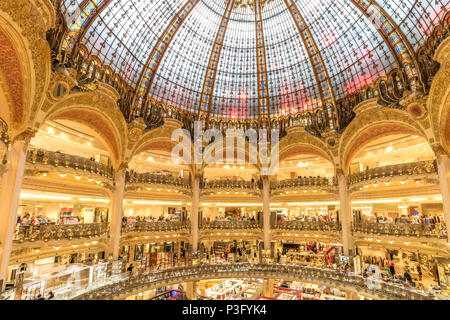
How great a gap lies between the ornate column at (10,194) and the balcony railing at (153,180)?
35.6 feet

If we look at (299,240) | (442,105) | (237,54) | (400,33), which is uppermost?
(237,54)

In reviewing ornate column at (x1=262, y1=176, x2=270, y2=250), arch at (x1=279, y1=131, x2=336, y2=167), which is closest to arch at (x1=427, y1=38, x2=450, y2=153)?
arch at (x1=279, y1=131, x2=336, y2=167)

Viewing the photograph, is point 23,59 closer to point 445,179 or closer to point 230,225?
point 230,225

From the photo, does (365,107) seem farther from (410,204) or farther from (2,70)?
(2,70)

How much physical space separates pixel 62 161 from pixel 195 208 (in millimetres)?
15691

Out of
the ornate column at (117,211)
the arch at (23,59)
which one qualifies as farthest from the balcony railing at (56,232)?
the arch at (23,59)

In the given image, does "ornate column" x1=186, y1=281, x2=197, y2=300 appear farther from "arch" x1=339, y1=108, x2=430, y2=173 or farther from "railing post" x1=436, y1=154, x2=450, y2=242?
"railing post" x1=436, y1=154, x2=450, y2=242

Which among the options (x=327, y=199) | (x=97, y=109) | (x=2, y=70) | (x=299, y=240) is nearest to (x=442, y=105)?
(x=327, y=199)

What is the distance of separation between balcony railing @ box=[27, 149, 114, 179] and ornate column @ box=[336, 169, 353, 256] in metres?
24.4

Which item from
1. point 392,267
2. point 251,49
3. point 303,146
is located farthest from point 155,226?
point 392,267

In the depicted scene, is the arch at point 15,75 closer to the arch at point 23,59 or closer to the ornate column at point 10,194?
the arch at point 23,59

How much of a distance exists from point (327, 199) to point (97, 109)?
26800 mm

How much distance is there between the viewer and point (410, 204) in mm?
27766

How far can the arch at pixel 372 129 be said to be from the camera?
2334cm
